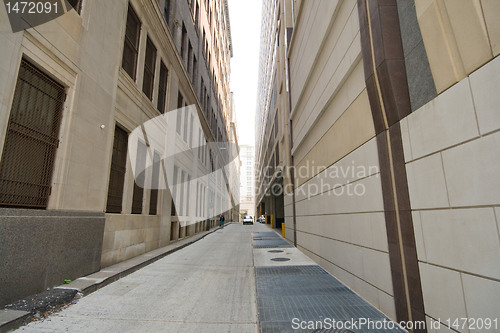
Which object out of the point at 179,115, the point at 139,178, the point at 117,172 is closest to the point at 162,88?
the point at 179,115

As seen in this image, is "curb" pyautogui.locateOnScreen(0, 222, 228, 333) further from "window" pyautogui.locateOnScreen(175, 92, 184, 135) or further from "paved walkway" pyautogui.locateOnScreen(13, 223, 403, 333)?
"window" pyautogui.locateOnScreen(175, 92, 184, 135)

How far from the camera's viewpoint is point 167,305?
5277mm

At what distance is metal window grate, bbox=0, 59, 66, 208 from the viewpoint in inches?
209

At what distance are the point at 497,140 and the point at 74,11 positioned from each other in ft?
30.1

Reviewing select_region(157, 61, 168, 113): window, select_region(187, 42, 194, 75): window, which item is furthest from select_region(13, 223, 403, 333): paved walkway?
select_region(187, 42, 194, 75): window

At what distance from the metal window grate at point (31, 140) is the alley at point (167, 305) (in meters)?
2.60

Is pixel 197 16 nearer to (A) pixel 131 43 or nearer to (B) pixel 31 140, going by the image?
(A) pixel 131 43

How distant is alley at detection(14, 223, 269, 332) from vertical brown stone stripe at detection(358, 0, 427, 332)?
8.09 ft

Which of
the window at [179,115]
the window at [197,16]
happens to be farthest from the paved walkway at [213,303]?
the window at [197,16]

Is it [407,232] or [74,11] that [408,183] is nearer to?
[407,232]

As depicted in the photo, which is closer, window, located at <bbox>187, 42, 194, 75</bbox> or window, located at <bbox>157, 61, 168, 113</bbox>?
window, located at <bbox>157, 61, 168, 113</bbox>

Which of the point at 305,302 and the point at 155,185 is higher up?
the point at 155,185

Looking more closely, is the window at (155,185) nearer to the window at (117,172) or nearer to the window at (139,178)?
the window at (139,178)

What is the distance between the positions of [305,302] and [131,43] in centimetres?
1123
